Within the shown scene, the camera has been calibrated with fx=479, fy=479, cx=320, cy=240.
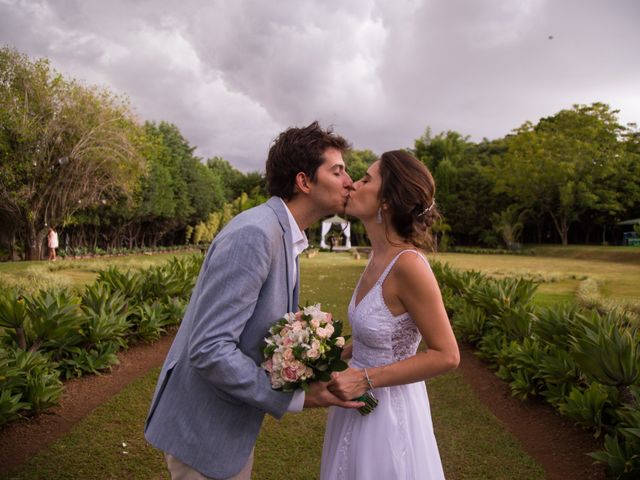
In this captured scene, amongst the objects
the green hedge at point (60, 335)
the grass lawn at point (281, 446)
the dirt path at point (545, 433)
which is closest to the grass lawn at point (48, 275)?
the green hedge at point (60, 335)

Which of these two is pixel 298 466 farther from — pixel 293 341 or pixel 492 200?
pixel 492 200

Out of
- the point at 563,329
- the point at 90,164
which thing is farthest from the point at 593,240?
the point at 563,329

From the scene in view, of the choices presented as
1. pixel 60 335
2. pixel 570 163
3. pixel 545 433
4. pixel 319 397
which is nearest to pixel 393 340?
pixel 319 397

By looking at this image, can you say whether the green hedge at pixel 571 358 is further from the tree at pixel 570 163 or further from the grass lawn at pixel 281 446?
the tree at pixel 570 163

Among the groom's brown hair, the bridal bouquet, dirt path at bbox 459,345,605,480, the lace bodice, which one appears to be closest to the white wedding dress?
the lace bodice

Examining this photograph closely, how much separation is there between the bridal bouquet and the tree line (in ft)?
22.6

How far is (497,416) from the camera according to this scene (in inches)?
229

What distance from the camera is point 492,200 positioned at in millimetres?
51344

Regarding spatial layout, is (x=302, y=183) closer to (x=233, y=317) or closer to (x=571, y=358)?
(x=233, y=317)

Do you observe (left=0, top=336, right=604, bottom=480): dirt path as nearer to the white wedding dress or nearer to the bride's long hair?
the white wedding dress

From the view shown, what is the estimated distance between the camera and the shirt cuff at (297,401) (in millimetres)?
1969

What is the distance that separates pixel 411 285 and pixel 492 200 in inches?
2063

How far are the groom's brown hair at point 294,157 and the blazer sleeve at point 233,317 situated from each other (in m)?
0.50

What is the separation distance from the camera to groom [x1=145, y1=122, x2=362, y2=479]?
6.07ft
